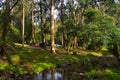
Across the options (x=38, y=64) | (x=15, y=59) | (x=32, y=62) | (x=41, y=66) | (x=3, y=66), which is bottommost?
(x=41, y=66)

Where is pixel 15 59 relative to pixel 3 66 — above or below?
above

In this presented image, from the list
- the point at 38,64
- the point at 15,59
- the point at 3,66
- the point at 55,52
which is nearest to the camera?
the point at 3,66

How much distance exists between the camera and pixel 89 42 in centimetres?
6775

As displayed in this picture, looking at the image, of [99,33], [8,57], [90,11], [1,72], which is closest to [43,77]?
[1,72]

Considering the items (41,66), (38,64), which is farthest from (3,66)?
(41,66)

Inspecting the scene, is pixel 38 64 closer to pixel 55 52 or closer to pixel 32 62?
pixel 32 62

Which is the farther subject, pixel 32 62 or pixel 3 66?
pixel 32 62

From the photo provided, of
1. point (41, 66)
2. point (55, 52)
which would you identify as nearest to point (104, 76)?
point (41, 66)

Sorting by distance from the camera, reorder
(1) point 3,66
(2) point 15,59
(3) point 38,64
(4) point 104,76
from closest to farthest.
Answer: (4) point 104,76 < (1) point 3,66 < (2) point 15,59 < (3) point 38,64

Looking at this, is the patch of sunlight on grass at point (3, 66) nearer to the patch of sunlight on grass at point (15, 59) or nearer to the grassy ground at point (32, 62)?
the grassy ground at point (32, 62)

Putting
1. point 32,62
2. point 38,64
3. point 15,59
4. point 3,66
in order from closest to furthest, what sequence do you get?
1. point 3,66
2. point 15,59
3. point 38,64
4. point 32,62

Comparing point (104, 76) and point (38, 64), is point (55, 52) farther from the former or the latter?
point (104, 76)

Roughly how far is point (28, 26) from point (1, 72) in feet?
139

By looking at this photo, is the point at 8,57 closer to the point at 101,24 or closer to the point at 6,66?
the point at 6,66
